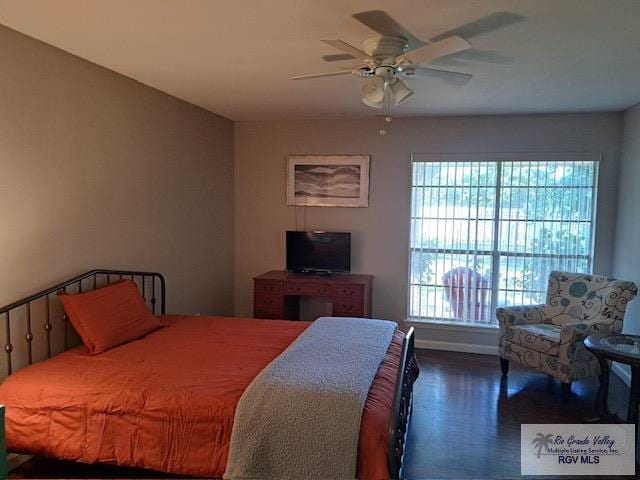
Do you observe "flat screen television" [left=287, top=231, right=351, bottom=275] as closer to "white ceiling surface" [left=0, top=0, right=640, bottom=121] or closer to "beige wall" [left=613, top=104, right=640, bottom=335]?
"white ceiling surface" [left=0, top=0, right=640, bottom=121]

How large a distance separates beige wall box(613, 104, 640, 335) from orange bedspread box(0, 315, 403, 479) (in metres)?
2.79

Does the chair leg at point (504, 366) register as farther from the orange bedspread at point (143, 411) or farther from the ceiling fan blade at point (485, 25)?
the ceiling fan blade at point (485, 25)

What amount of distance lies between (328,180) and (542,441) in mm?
3300

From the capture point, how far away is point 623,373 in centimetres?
428

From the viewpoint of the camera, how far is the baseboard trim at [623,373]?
4.15 meters

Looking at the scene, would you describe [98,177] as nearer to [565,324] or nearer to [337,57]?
[337,57]

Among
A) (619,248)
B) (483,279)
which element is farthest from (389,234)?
(619,248)

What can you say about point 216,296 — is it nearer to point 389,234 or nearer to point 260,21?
point 389,234

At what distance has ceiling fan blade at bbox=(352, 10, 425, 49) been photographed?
233cm

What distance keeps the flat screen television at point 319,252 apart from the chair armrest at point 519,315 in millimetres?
1685

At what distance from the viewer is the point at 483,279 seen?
5.05m

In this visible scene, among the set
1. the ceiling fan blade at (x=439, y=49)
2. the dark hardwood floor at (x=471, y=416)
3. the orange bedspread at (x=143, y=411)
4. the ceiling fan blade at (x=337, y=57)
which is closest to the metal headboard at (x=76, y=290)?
the orange bedspread at (x=143, y=411)

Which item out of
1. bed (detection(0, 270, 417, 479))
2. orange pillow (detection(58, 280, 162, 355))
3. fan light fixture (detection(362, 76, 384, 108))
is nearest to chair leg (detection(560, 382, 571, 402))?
bed (detection(0, 270, 417, 479))

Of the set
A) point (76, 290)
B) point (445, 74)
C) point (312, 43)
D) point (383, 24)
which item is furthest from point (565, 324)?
point (76, 290)
